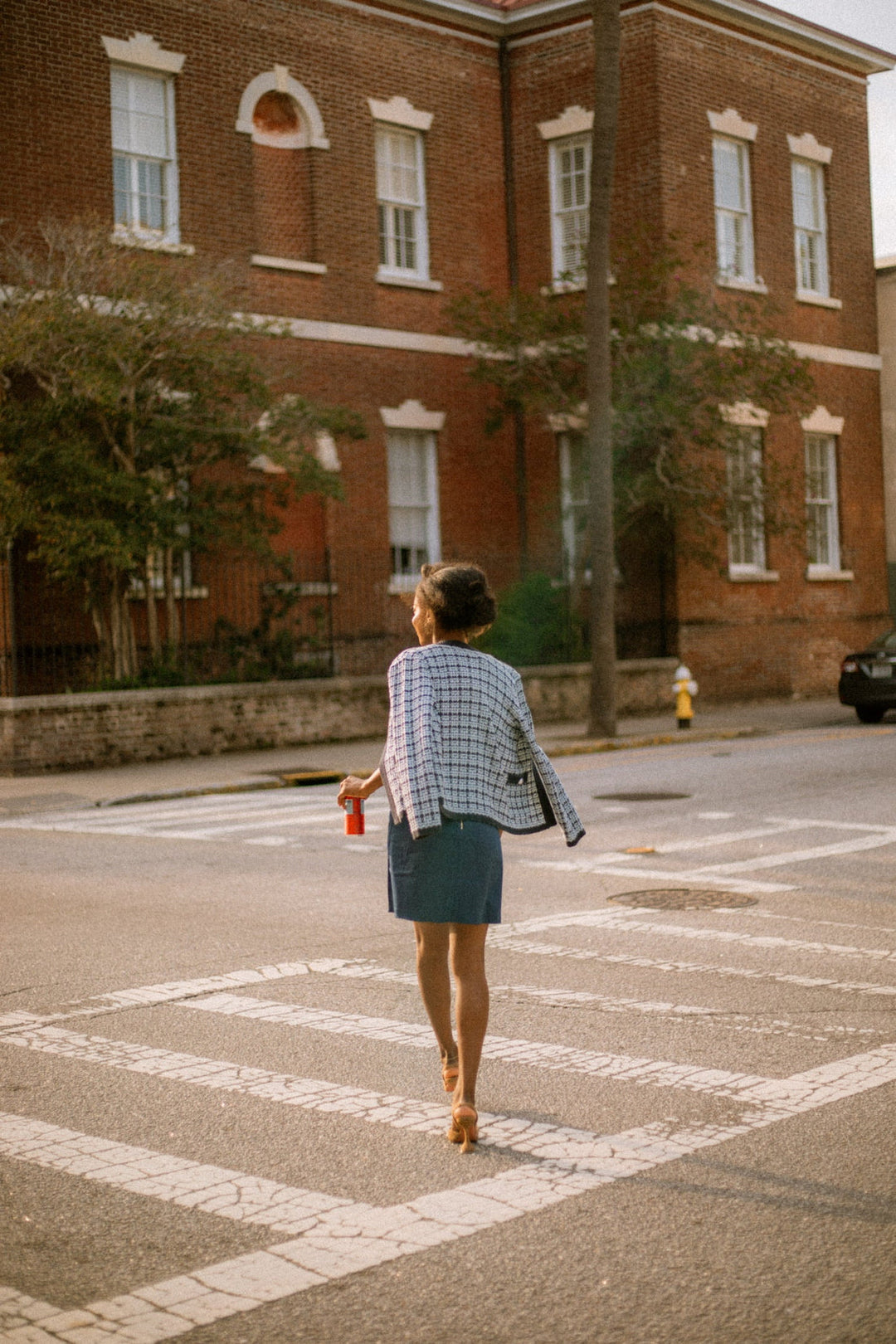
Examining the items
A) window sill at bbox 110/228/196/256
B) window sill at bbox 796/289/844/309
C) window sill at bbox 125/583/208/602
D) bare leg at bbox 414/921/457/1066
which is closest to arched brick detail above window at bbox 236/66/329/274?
window sill at bbox 110/228/196/256

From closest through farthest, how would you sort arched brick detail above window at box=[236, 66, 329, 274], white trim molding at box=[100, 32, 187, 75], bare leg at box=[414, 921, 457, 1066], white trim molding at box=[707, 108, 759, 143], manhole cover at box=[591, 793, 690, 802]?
1. bare leg at box=[414, 921, 457, 1066]
2. manhole cover at box=[591, 793, 690, 802]
3. white trim molding at box=[100, 32, 187, 75]
4. arched brick detail above window at box=[236, 66, 329, 274]
5. white trim molding at box=[707, 108, 759, 143]

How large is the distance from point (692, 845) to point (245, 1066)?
20.2 ft

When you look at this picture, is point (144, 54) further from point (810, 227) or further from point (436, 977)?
point (436, 977)

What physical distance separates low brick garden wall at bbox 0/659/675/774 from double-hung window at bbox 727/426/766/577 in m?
3.82

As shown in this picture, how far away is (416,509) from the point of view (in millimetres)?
25641

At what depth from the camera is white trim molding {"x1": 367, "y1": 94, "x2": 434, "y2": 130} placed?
A: 25062mm

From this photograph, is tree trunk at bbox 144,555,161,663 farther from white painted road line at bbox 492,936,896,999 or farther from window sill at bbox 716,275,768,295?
white painted road line at bbox 492,936,896,999

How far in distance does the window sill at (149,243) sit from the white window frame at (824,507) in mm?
11688

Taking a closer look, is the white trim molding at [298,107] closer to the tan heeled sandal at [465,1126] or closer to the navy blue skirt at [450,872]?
the navy blue skirt at [450,872]

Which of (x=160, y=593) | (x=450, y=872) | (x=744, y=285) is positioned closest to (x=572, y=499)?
(x=744, y=285)

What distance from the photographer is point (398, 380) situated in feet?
83.0

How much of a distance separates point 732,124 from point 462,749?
24.2 m

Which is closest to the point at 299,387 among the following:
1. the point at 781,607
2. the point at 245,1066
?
the point at 781,607

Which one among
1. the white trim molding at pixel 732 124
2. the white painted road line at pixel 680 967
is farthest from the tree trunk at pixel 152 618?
the white painted road line at pixel 680 967
